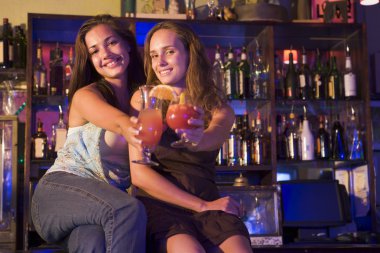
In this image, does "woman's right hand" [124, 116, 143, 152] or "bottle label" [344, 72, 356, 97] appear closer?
"woman's right hand" [124, 116, 143, 152]

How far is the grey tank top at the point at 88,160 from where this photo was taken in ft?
6.52

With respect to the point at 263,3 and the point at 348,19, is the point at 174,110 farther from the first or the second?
the point at 348,19

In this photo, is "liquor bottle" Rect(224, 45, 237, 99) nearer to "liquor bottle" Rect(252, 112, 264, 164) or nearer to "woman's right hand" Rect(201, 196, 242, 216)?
"liquor bottle" Rect(252, 112, 264, 164)

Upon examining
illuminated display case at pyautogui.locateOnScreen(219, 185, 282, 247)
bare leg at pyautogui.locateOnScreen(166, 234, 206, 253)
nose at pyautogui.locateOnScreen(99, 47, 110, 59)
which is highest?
nose at pyautogui.locateOnScreen(99, 47, 110, 59)

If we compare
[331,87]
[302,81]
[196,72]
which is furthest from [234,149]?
[196,72]

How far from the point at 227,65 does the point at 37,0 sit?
1.46 m

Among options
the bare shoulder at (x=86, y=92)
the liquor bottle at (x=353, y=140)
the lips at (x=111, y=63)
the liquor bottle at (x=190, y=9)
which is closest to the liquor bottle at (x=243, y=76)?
the liquor bottle at (x=190, y=9)

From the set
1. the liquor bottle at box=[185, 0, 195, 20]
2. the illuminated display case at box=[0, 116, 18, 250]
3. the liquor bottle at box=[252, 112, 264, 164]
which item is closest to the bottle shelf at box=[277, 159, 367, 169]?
the liquor bottle at box=[252, 112, 264, 164]

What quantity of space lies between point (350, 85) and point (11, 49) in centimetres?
229

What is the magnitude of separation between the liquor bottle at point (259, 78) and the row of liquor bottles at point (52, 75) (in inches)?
48.7

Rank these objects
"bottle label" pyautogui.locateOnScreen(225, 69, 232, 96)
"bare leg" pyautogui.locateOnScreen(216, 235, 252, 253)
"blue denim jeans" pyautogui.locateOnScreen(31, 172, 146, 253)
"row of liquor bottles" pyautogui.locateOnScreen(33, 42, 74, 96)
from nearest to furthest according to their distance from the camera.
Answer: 1. "blue denim jeans" pyautogui.locateOnScreen(31, 172, 146, 253)
2. "bare leg" pyautogui.locateOnScreen(216, 235, 252, 253)
3. "row of liquor bottles" pyautogui.locateOnScreen(33, 42, 74, 96)
4. "bottle label" pyautogui.locateOnScreen(225, 69, 232, 96)

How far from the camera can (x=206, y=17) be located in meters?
4.19

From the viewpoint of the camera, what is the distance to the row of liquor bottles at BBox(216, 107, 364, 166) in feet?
12.7

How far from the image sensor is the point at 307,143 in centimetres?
396
